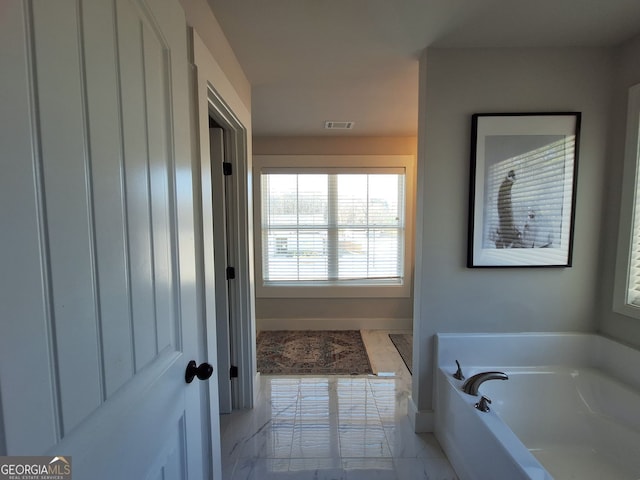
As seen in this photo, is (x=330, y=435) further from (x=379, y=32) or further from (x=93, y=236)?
(x=379, y=32)

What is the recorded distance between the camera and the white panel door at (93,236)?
406 millimetres

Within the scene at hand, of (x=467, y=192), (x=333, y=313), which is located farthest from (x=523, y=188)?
(x=333, y=313)

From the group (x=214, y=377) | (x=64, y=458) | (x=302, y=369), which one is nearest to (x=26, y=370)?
(x=64, y=458)

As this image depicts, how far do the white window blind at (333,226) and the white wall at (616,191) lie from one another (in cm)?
191

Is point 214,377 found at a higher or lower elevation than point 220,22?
lower

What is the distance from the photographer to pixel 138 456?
65 centimetres

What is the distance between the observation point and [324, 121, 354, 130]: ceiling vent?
2928mm

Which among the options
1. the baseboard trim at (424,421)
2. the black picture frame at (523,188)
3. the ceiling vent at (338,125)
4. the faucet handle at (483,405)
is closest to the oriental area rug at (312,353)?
the baseboard trim at (424,421)

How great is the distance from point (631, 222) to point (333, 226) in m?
2.48

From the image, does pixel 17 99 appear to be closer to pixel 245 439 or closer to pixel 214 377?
pixel 214 377

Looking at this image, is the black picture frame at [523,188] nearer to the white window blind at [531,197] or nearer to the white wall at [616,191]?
the white window blind at [531,197]

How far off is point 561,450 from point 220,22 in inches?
115

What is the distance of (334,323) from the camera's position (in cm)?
353

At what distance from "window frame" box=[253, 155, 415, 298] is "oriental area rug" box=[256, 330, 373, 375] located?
0.47m
